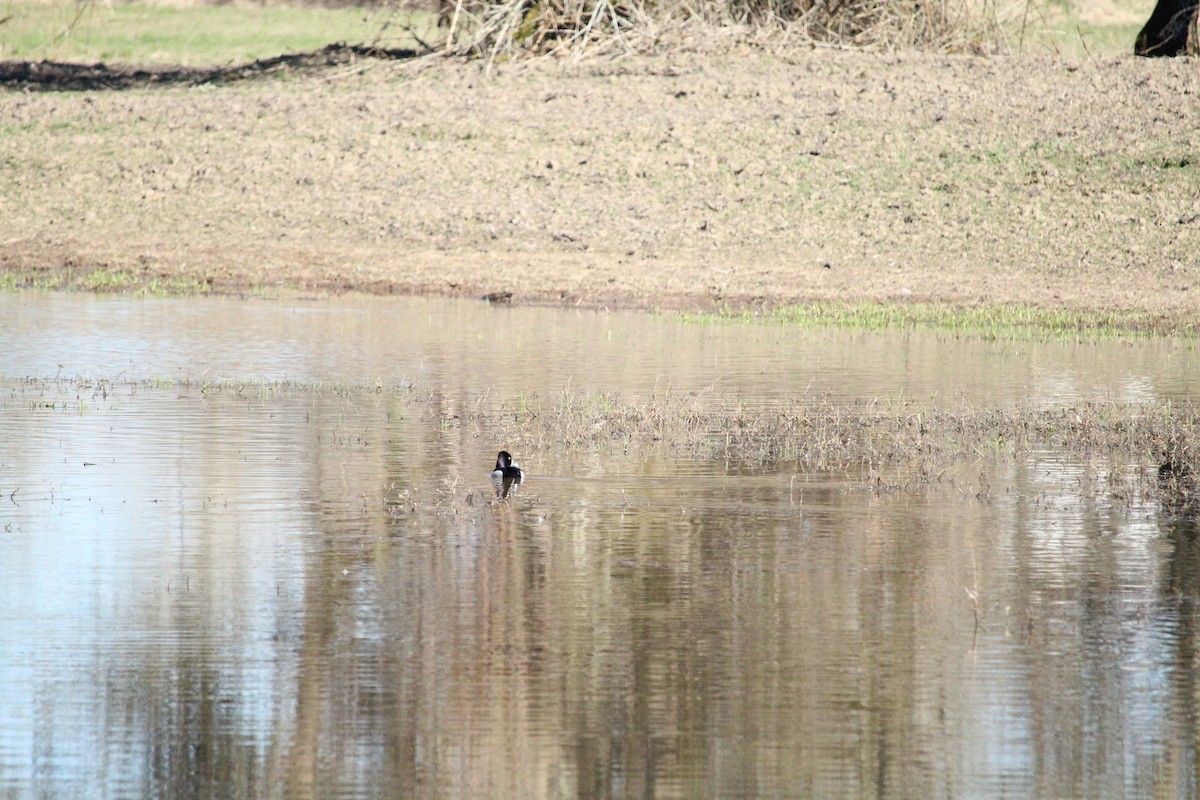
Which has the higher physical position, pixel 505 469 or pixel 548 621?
pixel 505 469

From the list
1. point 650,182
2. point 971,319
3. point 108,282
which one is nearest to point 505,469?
point 971,319

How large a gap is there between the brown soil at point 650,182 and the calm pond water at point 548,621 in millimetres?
10597

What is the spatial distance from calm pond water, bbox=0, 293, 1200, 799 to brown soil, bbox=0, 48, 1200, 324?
10.6 m

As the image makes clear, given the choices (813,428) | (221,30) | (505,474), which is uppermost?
(221,30)

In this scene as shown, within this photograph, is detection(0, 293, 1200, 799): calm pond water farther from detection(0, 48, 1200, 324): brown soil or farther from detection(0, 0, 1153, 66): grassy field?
detection(0, 0, 1153, 66): grassy field

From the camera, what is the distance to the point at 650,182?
88.4ft

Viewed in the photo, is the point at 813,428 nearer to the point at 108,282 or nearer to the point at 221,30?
the point at 108,282

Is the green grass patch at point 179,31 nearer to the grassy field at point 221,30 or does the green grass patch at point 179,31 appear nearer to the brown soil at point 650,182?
the grassy field at point 221,30

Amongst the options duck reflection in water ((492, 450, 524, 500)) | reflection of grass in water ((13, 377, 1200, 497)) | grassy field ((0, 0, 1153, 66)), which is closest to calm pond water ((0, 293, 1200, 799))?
duck reflection in water ((492, 450, 524, 500))

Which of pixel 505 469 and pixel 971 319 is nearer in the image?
pixel 505 469

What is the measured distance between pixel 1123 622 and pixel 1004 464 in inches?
153

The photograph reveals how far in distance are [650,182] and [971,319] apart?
7235 mm

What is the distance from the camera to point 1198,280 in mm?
22641

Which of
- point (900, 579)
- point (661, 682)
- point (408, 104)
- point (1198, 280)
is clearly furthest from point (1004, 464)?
point (408, 104)
